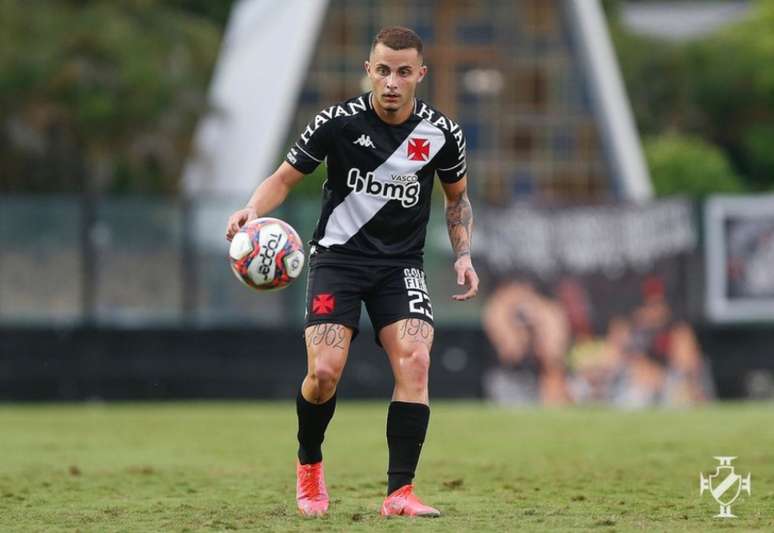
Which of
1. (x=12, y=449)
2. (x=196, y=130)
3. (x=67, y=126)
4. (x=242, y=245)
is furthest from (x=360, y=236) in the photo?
(x=196, y=130)

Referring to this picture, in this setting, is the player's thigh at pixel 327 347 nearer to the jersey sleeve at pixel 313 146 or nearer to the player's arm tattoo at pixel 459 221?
the jersey sleeve at pixel 313 146

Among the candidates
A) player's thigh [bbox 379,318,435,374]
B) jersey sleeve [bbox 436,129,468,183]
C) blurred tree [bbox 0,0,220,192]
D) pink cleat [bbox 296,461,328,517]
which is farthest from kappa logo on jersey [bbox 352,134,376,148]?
blurred tree [bbox 0,0,220,192]

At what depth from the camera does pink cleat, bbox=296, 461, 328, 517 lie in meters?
8.95

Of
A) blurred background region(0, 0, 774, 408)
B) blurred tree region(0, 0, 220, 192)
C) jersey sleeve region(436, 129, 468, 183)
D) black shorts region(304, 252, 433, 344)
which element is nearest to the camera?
black shorts region(304, 252, 433, 344)

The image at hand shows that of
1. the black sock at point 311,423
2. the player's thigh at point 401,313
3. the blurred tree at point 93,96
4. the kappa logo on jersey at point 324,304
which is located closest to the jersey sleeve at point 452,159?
the player's thigh at point 401,313

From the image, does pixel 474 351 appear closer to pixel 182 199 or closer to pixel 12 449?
pixel 182 199

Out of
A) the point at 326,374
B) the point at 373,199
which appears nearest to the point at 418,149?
the point at 373,199

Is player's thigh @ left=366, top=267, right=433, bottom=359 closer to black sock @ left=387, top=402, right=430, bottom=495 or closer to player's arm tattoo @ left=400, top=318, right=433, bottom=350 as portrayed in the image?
player's arm tattoo @ left=400, top=318, right=433, bottom=350

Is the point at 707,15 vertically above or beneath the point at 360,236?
above

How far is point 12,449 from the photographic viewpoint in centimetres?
1409

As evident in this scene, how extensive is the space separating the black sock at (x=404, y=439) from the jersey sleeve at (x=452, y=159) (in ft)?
4.15

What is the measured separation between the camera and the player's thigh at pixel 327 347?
29.2 feet

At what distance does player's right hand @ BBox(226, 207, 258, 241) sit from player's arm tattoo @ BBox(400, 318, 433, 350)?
3.14 ft

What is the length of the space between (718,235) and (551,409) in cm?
302
